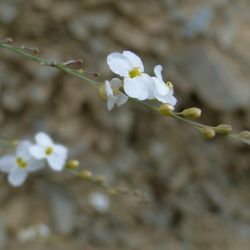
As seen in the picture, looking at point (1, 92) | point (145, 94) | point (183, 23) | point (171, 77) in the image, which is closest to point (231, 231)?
point (171, 77)

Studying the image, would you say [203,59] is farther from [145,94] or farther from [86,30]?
[145,94]

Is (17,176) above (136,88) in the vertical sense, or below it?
below

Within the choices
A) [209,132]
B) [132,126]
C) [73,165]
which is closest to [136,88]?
[209,132]

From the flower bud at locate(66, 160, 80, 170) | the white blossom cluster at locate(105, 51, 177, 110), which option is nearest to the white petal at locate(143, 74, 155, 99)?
the white blossom cluster at locate(105, 51, 177, 110)

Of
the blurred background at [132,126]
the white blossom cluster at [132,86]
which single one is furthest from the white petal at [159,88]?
the blurred background at [132,126]

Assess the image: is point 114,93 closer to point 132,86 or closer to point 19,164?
point 132,86

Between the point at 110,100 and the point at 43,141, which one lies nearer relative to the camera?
the point at 110,100

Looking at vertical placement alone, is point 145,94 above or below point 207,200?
above

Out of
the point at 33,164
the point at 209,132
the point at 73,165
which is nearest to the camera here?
the point at 209,132
